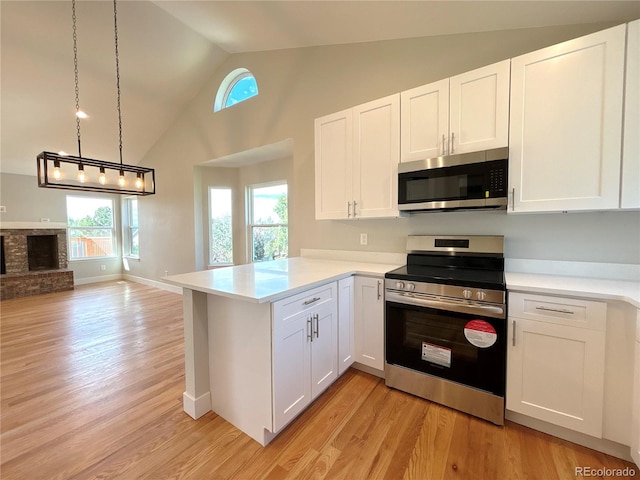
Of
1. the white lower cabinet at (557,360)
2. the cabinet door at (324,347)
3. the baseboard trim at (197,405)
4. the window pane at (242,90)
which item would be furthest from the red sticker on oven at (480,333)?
the window pane at (242,90)

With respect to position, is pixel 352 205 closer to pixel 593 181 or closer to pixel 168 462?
pixel 593 181

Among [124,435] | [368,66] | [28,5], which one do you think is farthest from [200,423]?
[28,5]

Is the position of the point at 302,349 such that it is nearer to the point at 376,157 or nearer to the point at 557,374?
the point at 557,374

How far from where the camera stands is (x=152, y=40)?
3471mm

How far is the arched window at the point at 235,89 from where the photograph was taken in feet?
13.3

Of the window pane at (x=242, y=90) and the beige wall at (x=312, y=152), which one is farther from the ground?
the window pane at (x=242, y=90)

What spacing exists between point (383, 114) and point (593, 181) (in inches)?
59.0

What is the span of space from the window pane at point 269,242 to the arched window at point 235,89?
208 centimetres

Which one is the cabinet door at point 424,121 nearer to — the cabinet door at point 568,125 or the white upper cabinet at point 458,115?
the white upper cabinet at point 458,115

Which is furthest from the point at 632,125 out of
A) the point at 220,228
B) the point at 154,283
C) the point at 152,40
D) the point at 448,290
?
the point at 154,283

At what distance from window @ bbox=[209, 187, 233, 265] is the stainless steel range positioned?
12.4 ft

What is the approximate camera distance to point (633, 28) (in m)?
1.45

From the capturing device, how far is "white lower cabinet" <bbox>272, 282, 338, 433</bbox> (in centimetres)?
154

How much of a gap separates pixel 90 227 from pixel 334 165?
680 centimetres
